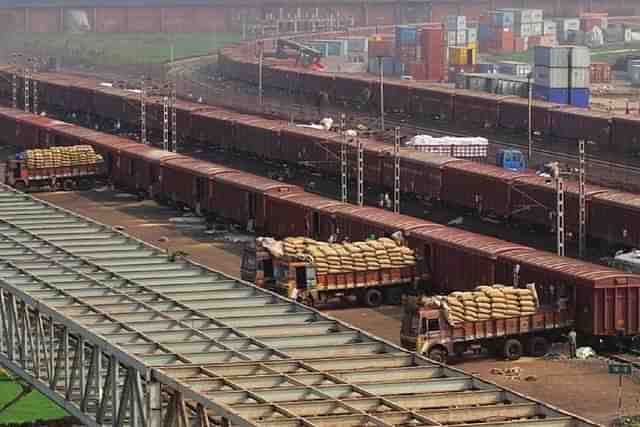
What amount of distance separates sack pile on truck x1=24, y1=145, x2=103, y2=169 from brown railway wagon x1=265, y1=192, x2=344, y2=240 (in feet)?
78.2

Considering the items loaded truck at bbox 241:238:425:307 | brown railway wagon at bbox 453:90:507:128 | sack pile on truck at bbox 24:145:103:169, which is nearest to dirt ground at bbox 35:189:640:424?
loaded truck at bbox 241:238:425:307

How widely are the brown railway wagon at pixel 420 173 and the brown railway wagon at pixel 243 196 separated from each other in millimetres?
8817

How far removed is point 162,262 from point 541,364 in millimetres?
12413

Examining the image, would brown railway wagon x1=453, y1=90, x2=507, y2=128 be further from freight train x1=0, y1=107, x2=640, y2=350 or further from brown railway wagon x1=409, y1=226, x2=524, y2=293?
brown railway wagon x1=409, y1=226, x2=524, y2=293

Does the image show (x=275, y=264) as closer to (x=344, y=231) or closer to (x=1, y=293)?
(x=344, y=231)

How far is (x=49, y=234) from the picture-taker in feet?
173

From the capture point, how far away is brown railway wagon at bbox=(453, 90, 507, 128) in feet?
402

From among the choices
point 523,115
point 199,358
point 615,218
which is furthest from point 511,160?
point 199,358

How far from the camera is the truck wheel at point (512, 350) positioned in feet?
172

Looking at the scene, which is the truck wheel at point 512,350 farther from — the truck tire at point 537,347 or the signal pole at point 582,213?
the signal pole at point 582,213

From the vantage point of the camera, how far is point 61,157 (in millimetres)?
95688

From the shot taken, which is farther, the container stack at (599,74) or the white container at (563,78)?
the container stack at (599,74)

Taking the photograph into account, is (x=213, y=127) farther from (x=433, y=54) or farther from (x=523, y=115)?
(x=433, y=54)

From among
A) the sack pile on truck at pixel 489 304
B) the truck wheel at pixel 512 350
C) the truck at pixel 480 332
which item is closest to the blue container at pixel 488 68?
the truck at pixel 480 332
